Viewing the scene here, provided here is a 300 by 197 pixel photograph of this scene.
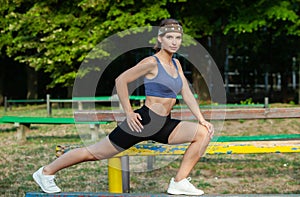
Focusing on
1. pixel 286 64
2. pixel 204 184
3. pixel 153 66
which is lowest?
pixel 204 184

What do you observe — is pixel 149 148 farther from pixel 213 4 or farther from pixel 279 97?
pixel 279 97

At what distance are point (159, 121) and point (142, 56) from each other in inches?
51.4

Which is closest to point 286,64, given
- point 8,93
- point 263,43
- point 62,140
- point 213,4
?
point 263,43

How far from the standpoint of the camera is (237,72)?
34.8 metres

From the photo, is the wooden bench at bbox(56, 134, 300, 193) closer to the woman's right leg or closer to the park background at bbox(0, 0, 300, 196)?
the woman's right leg

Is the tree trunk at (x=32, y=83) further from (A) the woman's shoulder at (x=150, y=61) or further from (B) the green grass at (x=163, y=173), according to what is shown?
(A) the woman's shoulder at (x=150, y=61)

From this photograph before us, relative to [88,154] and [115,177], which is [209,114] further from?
[88,154]

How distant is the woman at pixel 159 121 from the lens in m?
4.36

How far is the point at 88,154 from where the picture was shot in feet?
15.1

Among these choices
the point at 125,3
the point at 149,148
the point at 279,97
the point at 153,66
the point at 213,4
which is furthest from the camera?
the point at 279,97

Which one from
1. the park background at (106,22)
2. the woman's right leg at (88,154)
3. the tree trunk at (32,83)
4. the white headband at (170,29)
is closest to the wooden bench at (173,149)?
the woman's right leg at (88,154)

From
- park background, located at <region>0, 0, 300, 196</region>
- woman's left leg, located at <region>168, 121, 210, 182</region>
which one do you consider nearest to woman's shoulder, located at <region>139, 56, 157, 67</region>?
woman's left leg, located at <region>168, 121, 210, 182</region>

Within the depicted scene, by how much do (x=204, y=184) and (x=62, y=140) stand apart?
6252 millimetres

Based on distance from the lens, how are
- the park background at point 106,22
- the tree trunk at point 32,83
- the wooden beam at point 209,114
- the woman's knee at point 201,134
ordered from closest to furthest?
1. the woman's knee at point 201,134
2. the wooden beam at point 209,114
3. the park background at point 106,22
4. the tree trunk at point 32,83
